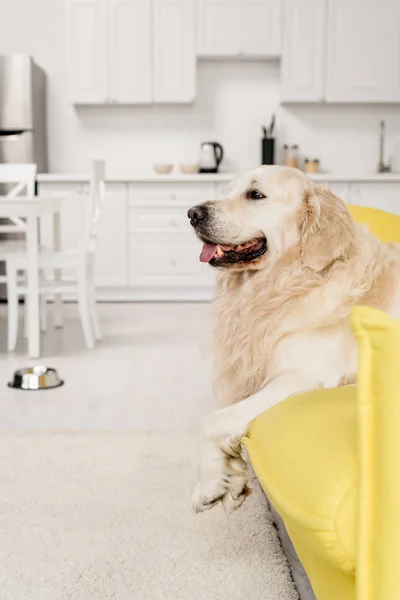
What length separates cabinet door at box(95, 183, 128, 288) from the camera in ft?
18.6

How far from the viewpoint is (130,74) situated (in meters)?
5.79

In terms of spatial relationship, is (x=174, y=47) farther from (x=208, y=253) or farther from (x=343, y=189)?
(x=208, y=253)

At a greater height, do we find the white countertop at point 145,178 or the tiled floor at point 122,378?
the white countertop at point 145,178

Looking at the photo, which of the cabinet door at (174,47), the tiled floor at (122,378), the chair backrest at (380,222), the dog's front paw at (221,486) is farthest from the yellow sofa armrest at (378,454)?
the cabinet door at (174,47)

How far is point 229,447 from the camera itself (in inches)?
54.7

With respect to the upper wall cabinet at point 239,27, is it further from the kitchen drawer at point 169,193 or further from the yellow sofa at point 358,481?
the yellow sofa at point 358,481

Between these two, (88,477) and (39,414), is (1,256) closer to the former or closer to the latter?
(39,414)

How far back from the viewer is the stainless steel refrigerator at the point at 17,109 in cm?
552

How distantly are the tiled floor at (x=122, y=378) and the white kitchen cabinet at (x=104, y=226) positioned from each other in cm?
83

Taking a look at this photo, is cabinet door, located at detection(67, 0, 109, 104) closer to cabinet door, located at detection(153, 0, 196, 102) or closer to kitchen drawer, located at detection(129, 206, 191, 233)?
cabinet door, located at detection(153, 0, 196, 102)

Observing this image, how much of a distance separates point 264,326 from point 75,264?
2522 mm

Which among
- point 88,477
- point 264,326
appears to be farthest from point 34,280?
point 264,326

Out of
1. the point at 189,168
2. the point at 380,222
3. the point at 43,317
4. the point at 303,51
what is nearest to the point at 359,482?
the point at 380,222

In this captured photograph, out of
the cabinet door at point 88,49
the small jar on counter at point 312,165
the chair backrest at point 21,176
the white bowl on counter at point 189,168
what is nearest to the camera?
the chair backrest at point 21,176
